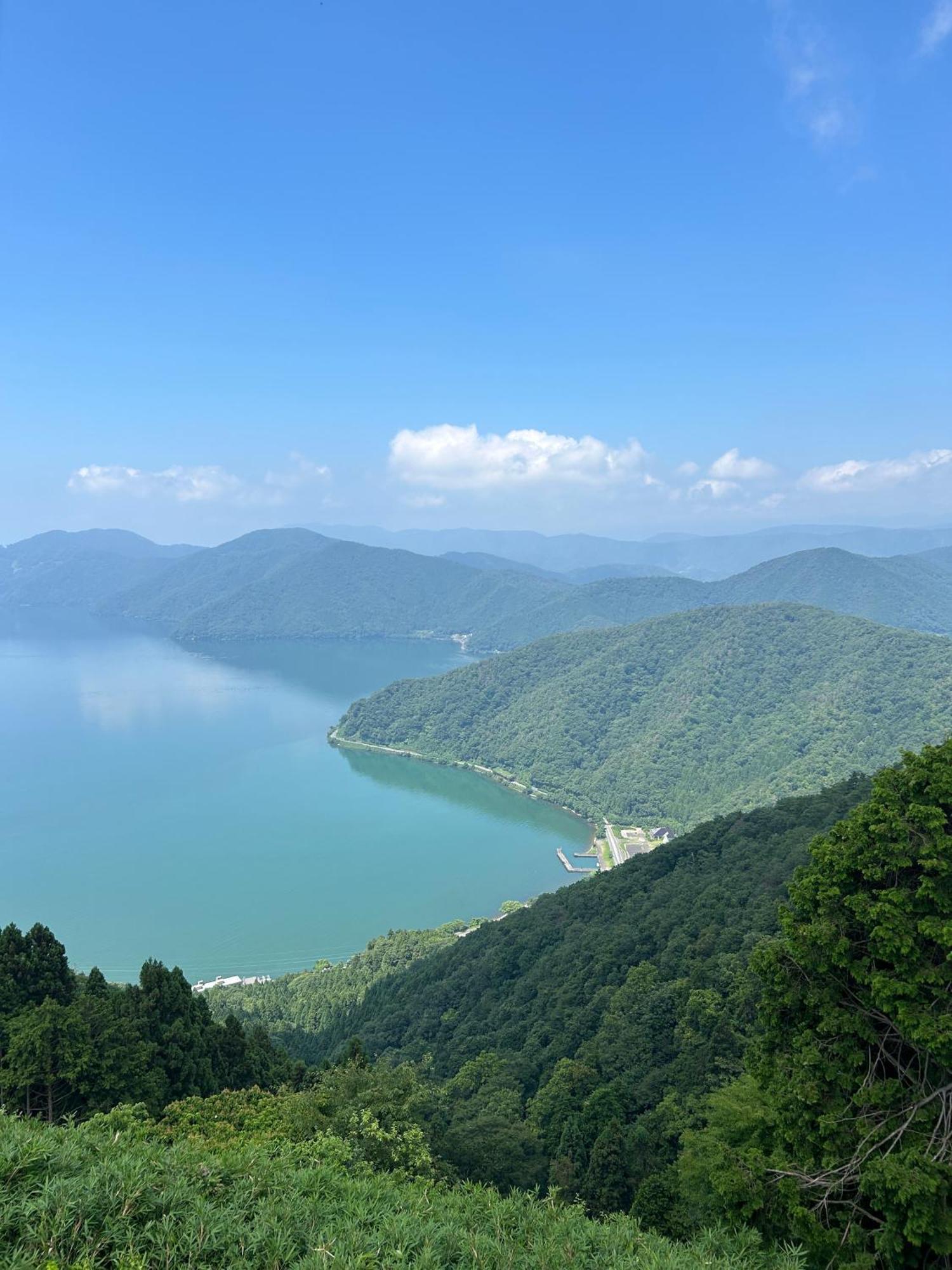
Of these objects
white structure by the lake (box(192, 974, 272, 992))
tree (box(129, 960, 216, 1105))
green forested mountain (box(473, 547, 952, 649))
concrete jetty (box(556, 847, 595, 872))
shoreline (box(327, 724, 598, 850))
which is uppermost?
green forested mountain (box(473, 547, 952, 649))

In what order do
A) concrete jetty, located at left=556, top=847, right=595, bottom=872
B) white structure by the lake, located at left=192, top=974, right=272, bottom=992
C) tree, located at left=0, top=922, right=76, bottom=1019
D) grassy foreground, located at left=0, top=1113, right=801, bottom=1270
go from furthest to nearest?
concrete jetty, located at left=556, top=847, right=595, bottom=872, white structure by the lake, located at left=192, top=974, right=272, bottom=992, tree, located at left=0, top=922, right=76, bottom=1019, grassy foreground, located at left=0, top=1113, right=801, bottom=1270

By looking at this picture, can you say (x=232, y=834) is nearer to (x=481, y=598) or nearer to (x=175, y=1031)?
(x=175, y=1031)

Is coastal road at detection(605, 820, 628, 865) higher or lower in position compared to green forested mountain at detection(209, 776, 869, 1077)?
lower

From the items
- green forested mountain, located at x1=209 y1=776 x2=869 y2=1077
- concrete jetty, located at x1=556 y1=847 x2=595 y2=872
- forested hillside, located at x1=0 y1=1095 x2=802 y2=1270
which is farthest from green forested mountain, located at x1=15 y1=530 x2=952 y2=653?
forested hillside, located at x1=0 y1=1095 x2=802 y2=1270

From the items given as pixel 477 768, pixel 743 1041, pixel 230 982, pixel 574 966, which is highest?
pixel 743 1041

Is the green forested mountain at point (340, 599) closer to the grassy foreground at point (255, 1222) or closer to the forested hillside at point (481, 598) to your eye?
the forested hillside at point (481, 598)

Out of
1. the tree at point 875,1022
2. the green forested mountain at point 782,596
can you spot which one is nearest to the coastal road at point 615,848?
the tree at point 875,1022

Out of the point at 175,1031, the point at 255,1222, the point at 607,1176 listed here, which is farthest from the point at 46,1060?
the point at 607,1176

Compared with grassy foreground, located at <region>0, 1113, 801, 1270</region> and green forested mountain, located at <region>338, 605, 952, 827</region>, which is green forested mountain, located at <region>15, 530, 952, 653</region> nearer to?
green forested mountain, located at <region>338, 605, 952, 827</region>
